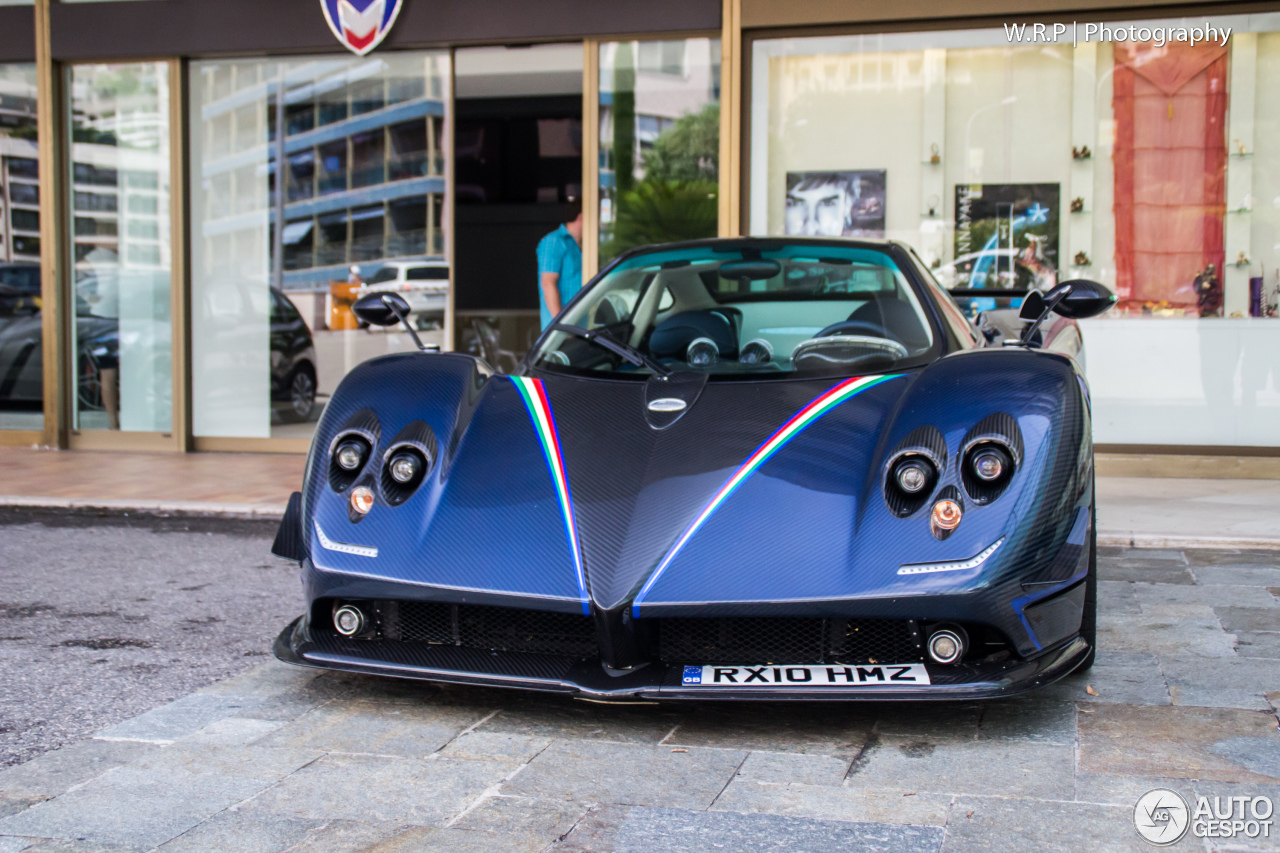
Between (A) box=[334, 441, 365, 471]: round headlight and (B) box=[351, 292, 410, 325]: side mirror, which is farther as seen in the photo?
(B) box=[351, 292, 410, 325]: side mirror

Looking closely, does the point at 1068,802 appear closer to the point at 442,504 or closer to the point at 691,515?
the point at 691,515

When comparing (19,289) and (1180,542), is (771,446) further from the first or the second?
(19,289)

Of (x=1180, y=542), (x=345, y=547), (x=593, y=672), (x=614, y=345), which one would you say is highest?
(x=614, y=345)

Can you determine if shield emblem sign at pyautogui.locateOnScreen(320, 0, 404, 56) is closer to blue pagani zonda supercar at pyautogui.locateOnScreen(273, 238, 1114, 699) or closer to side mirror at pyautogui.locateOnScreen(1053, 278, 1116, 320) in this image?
blue pagani zonda supercar at pyautogui.locateOnScreen(273, 238, 1114, 699)

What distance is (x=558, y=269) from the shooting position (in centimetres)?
812

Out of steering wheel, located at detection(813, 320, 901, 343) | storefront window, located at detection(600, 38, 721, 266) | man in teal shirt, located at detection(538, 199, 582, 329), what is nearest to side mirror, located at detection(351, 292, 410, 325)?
steering wheel, located at detection(813, 320, 901, 343)

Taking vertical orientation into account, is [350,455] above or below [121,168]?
below

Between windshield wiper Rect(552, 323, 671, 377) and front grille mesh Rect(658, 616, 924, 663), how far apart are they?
3.36 feet

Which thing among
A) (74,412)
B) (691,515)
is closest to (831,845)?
(691,515)

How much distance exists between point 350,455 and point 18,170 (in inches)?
316

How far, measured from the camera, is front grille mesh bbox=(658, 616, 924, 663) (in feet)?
8.82

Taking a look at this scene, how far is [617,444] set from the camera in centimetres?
314

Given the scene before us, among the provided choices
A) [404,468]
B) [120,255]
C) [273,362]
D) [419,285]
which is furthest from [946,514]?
[120,255]

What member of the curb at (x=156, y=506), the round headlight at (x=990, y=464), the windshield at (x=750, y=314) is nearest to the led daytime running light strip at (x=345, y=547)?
the windshield at (x=750, y=314)
